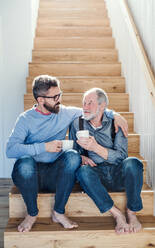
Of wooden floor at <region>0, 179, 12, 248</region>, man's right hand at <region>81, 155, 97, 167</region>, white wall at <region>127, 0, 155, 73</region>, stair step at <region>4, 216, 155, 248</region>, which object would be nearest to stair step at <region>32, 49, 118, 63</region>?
white wall at <region>127, 0, 155, 73</region>

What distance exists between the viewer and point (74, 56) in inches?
159

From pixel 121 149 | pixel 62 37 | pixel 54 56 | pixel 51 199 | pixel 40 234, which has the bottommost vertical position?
pixel 40 234

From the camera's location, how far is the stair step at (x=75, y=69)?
3752 mm

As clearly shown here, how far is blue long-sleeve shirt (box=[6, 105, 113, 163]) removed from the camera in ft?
7.14

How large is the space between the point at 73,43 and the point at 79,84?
0.95 m

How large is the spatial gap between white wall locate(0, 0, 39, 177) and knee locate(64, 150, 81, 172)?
1.52m

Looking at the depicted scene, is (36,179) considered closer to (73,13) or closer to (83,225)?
(83,225)

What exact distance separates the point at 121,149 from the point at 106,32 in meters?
2.67

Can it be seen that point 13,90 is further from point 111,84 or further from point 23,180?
point 23,180

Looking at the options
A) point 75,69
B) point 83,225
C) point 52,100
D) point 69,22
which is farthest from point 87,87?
point 83,225

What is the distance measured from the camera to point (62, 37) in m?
4.40

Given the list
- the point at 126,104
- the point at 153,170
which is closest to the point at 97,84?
the point at 126,104

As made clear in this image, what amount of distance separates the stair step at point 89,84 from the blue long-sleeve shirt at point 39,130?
4.05 ft

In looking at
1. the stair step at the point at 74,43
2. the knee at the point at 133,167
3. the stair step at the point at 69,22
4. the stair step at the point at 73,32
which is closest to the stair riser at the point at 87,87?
the stair step at the point at 74,43
